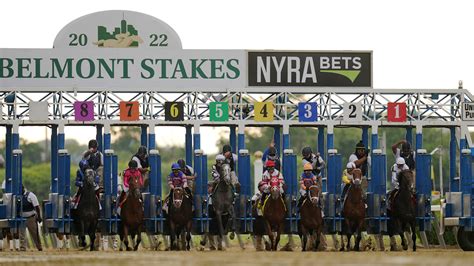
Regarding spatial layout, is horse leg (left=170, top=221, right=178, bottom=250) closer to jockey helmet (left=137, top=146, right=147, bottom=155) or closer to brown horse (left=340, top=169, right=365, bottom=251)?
jockey helmet (left=137, top=146, right=147, bottom=155)

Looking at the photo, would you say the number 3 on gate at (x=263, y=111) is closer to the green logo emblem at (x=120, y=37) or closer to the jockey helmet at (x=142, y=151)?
the jockey helmet at (x=142, y=151)

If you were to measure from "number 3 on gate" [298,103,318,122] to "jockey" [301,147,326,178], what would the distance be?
0.68 m

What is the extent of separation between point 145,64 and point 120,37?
801 mm

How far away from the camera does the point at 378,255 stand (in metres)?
31.5

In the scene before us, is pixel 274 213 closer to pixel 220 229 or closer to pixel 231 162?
pixel 220 229

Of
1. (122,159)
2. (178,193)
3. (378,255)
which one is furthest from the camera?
(122,159)

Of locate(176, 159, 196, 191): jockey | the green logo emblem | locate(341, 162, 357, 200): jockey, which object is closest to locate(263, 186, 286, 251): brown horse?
locate(341, 162, 357, 200): jockey

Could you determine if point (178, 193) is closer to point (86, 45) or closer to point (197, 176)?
point (197, 176)

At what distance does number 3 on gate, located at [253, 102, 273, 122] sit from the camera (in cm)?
3634

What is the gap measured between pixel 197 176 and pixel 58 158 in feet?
9.36

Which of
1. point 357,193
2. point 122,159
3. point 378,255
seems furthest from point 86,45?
point 122,159

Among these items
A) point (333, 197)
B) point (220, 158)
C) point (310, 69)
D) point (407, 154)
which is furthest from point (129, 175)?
point (407, 154)

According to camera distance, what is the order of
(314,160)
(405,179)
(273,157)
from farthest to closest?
(314,160)
(273,157)
(405,179)

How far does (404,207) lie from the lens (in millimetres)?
35750
